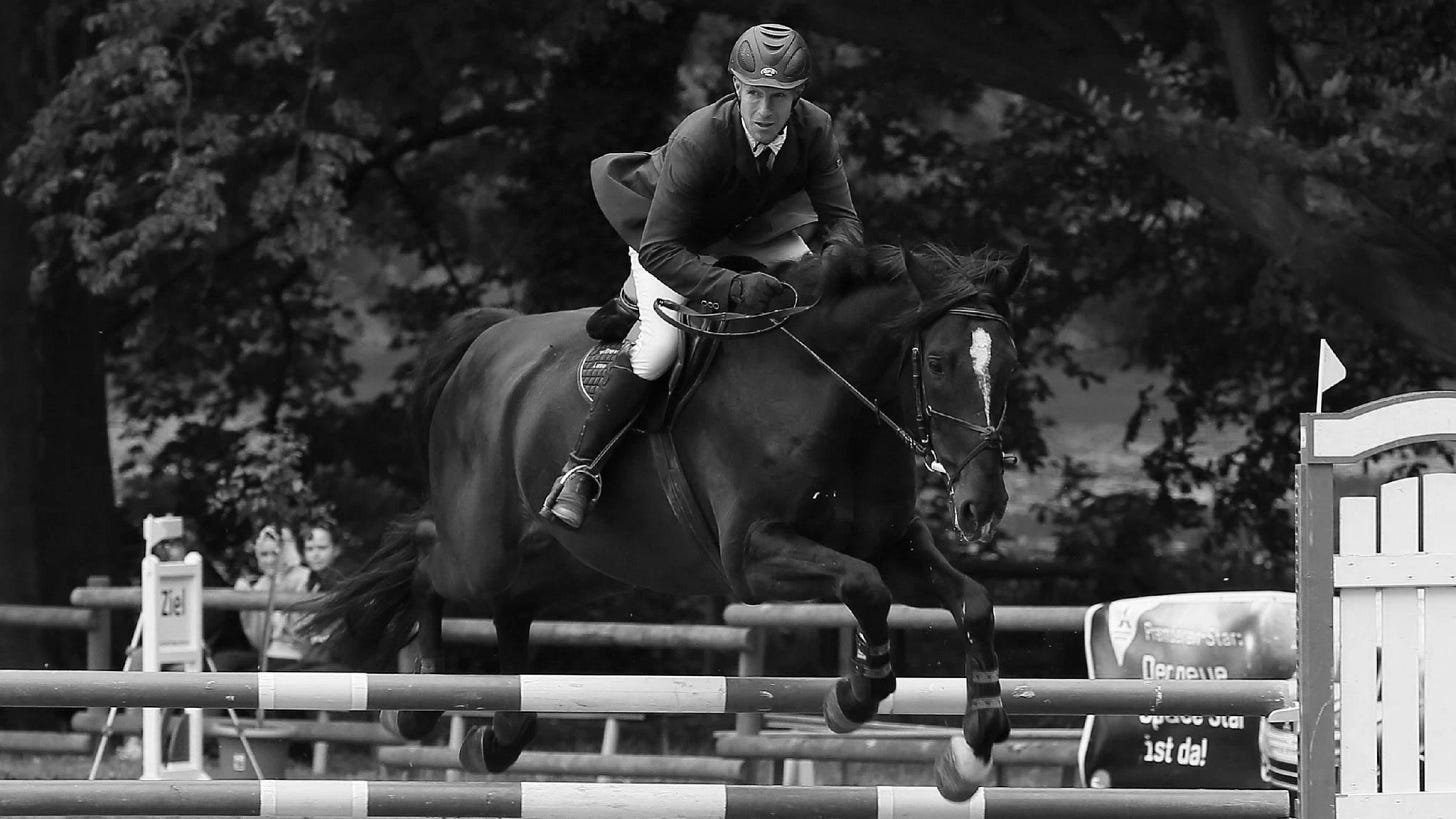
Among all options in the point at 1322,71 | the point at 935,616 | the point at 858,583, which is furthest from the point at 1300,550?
the point at 1322,71

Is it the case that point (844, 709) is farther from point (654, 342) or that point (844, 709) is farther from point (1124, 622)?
point (1124, 622)

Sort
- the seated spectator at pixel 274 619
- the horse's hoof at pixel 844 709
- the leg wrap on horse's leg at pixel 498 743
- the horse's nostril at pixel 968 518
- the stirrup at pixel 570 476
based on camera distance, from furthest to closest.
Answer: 1. the seated spectator at pixel 274 619
2. the leg wrap on horse's leg at pixel 498 743
3. the stirrup at pixel 570 476
4. the horse's hoof at pixel 844 709
5. the horse's nostril at pixel 968 518

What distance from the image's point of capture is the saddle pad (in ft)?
17.1

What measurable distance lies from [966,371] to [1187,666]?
341cm

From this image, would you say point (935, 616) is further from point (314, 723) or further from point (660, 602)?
point (660, 602)

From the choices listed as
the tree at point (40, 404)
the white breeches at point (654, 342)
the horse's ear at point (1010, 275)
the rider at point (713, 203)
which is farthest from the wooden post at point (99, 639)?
the horse's ear at point (1010, 275)

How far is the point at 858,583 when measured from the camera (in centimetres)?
443

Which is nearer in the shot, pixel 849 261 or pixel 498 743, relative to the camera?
pixel 849 261

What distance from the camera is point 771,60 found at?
457cm

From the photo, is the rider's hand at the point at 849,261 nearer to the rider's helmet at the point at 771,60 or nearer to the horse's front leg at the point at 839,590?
the rider's helmet at the point at 771,60

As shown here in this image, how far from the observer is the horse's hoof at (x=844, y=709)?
4651 mm

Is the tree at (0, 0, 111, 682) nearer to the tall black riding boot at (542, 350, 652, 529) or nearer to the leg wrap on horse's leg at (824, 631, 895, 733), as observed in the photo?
the tall black riding boot at (542, 350, 652, 529)

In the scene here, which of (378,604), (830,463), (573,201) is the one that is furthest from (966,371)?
(573,201)

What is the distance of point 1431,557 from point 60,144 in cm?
807
